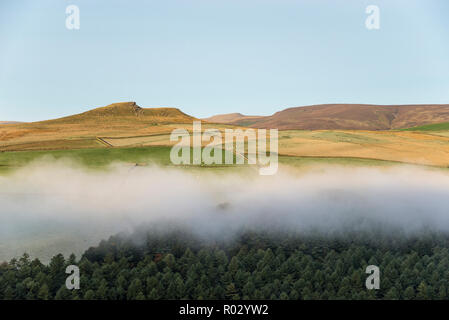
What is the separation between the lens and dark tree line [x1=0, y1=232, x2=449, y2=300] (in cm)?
4347

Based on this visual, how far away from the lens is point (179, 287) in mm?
43844

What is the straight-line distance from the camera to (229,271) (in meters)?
48.3

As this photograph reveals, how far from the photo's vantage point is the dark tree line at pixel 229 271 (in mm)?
43469

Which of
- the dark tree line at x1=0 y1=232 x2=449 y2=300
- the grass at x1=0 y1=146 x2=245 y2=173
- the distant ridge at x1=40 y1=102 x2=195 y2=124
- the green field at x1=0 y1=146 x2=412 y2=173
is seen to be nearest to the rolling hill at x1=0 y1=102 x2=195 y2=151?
the distant ridge at x1=40 y1=102 x2=195 y2=124

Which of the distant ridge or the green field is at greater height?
the distant ridge

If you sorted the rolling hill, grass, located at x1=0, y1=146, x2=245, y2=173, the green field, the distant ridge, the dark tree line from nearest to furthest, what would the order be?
the dark tree line → grass, located at x1=0, y1=146, x2=245, y2=173 → the green field → the rolling hill → the distant ridge

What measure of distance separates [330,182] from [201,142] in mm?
38335

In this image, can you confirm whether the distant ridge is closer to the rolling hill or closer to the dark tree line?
the rolling hill

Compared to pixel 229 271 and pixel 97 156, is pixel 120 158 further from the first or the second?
pixel 229 271

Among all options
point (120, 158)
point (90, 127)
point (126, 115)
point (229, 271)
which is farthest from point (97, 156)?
point (126, 115)

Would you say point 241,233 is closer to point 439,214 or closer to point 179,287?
point 179,287

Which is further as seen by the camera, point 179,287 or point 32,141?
point 32,141

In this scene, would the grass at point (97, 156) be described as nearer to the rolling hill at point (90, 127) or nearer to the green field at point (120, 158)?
the green field at point (120, 158)
